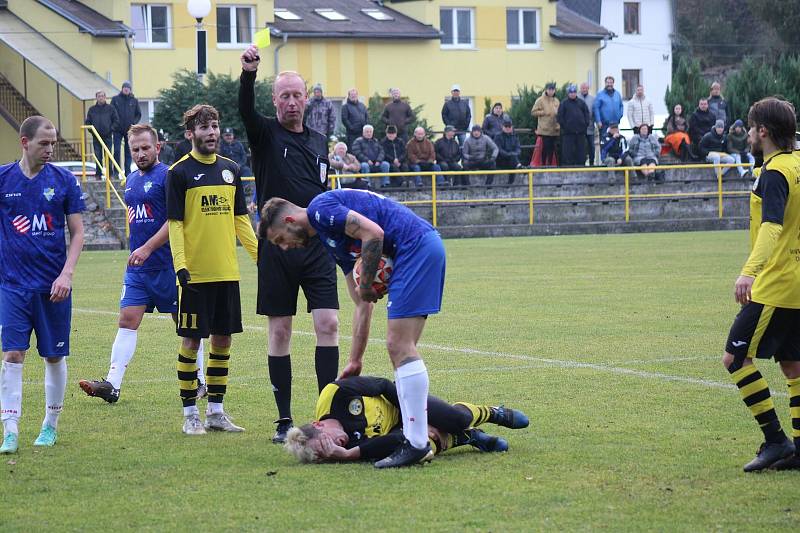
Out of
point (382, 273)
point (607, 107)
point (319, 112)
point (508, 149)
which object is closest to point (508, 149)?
point (508, 149)

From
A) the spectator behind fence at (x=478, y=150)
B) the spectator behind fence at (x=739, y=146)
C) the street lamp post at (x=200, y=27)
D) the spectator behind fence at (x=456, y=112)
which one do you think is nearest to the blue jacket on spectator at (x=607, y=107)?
the spectator behind fence at (x=739, y=146)

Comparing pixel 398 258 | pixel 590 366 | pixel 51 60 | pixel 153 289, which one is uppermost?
pixel 51 60

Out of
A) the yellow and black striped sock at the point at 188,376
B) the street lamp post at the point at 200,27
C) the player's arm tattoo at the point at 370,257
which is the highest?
the street lamp post at the point at 200,27

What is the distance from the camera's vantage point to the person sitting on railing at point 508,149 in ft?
107

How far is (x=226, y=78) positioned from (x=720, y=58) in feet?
168

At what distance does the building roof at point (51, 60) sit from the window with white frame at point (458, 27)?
16617 millimetres

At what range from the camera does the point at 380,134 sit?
115 feet

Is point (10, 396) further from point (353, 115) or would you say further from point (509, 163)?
point (509, 163)

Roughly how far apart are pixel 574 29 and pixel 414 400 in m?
50.0

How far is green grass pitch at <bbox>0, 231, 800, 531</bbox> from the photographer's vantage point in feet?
19.6

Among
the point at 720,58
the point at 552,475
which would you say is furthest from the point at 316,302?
the point at 720,58

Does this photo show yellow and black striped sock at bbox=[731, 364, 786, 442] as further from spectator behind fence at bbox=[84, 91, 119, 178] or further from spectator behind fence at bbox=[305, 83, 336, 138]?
spectator behind fence at bbox=[84, 91, 119, 178]

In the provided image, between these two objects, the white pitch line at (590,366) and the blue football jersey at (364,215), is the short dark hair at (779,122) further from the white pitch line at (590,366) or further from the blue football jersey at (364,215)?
the white pitch line at (590,366)

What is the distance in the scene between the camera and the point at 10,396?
782cm
